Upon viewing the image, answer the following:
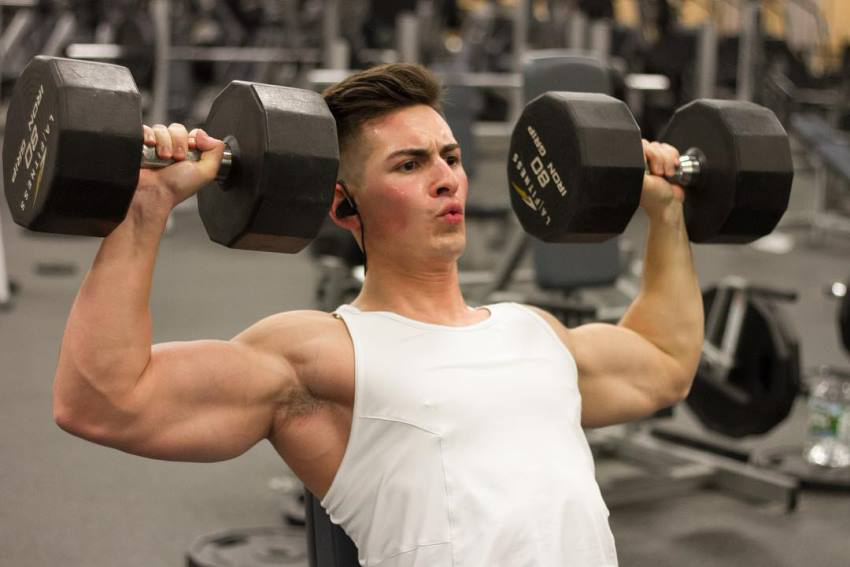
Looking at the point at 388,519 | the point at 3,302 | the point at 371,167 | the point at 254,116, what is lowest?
the point at 3,302

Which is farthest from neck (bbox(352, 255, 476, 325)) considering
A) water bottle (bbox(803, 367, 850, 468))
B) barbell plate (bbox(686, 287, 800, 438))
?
water bottle (bbox(803, 367, 850, 468))

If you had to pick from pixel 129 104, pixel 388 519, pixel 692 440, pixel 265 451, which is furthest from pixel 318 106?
pixel 692 440

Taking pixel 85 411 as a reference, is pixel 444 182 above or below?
above

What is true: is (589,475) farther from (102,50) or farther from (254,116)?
(102,50)

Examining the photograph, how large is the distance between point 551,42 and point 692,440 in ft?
19.7

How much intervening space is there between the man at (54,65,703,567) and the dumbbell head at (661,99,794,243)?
0.09 meters

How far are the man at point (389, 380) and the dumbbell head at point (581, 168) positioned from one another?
133 millimetres

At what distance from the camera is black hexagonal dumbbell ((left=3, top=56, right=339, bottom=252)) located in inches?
51.9

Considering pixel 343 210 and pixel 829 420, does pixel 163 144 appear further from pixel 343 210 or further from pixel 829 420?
pixel 829 420

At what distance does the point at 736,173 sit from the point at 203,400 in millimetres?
865

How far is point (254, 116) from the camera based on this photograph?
146cm

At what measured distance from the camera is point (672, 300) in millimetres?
1900

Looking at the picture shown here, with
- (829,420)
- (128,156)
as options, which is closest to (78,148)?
(128,156)

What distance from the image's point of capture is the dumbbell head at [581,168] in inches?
65.7
